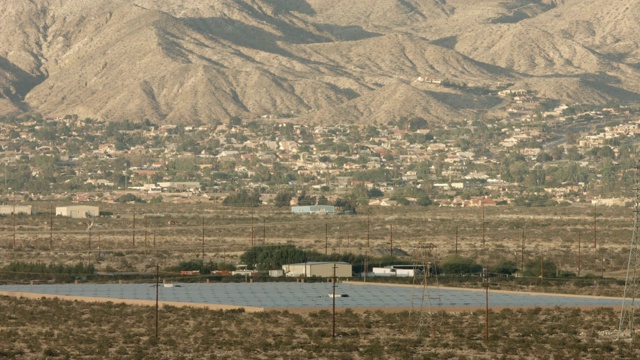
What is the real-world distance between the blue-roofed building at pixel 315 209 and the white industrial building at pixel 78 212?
19.7 m

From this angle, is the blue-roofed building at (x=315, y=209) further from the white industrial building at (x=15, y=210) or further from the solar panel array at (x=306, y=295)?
the solar panel array at (x=306, y=295)

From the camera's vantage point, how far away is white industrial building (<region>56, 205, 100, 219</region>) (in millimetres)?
187750

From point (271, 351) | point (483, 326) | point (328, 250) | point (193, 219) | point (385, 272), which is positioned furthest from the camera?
point (193, 219)

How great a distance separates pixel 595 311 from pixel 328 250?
1720 inches

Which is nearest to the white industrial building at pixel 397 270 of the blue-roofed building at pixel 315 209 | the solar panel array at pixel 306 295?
the solar panel array at pixel 306 295

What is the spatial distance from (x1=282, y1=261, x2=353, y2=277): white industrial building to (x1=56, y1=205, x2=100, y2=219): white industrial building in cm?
6973

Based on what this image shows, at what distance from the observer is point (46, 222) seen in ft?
579

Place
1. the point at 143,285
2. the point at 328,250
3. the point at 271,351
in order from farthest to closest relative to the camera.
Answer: the point at 328,250 → the point at 143,285 → the point at 271,351

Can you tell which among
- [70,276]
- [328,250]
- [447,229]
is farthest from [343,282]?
[447,229]

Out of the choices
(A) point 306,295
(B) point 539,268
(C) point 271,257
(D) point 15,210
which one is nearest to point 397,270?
(B) point 539,268

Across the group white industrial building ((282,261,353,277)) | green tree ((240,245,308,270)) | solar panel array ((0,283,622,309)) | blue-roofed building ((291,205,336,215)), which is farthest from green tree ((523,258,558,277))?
blue-roofed building ((291,205,336,215))

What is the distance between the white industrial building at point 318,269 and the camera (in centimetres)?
11819

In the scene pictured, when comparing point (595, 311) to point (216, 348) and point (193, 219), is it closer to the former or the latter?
point (216, 348)

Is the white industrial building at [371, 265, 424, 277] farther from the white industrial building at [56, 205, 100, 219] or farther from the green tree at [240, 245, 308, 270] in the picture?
the white industrial building at [56, 205, 100, 219]
